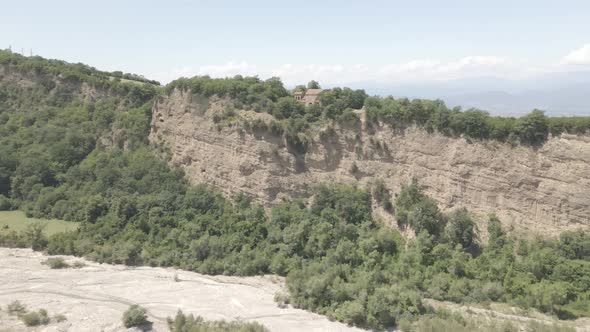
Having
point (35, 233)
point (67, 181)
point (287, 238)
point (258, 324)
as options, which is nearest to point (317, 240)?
point (287, 238)

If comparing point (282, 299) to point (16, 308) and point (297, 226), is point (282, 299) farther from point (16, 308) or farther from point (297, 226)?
point (16, 308)

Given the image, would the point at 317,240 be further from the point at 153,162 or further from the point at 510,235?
the point at 153,162

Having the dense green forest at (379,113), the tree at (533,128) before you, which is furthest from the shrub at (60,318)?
the tree at (533,128)

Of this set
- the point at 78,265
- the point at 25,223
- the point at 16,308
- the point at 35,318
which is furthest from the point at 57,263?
the point at 25,223

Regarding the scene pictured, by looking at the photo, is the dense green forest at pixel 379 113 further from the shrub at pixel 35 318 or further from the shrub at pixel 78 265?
the shrub at pixel 35 318

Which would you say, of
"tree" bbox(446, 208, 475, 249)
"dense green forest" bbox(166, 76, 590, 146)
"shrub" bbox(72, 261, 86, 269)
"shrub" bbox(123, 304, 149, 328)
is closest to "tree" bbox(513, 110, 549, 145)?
"dense green forest" bbox(166, 76, 590, 146)

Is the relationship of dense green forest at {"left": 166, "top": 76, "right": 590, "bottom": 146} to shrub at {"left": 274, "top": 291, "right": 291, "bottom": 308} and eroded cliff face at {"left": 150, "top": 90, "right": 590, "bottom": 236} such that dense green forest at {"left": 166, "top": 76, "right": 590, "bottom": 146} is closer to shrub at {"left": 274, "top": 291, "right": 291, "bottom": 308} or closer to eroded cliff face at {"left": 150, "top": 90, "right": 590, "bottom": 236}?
eroded cliff face at {"left": 150, "top": 90, "right": 590, "bottom": 236}
